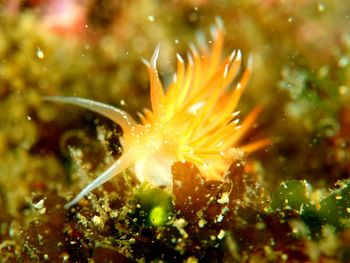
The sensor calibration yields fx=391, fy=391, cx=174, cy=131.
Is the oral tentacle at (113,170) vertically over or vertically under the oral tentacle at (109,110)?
under

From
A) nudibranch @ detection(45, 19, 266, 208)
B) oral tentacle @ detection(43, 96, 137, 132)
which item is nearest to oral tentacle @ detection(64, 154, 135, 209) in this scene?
nudibranch @ detection(45, 19, 266, 208)

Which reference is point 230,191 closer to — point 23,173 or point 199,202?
point 199,202

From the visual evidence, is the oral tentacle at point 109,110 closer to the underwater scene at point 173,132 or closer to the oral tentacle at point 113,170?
the underwater scene at point 173,132

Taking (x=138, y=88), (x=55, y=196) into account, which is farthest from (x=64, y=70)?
(x=55, y=196)

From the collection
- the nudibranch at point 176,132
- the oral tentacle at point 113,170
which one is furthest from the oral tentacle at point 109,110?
the oral tentacle at point 113,170

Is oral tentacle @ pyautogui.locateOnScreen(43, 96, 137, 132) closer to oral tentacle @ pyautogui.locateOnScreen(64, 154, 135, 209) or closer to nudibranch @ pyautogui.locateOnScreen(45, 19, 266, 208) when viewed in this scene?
nudibranch @ pyautogui.locateOnScreen(45, 19, 266, 208)

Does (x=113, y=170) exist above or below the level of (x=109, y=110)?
below

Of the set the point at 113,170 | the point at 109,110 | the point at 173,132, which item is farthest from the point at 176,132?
the point at 113,170

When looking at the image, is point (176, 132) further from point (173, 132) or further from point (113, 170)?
point (113, 170)
